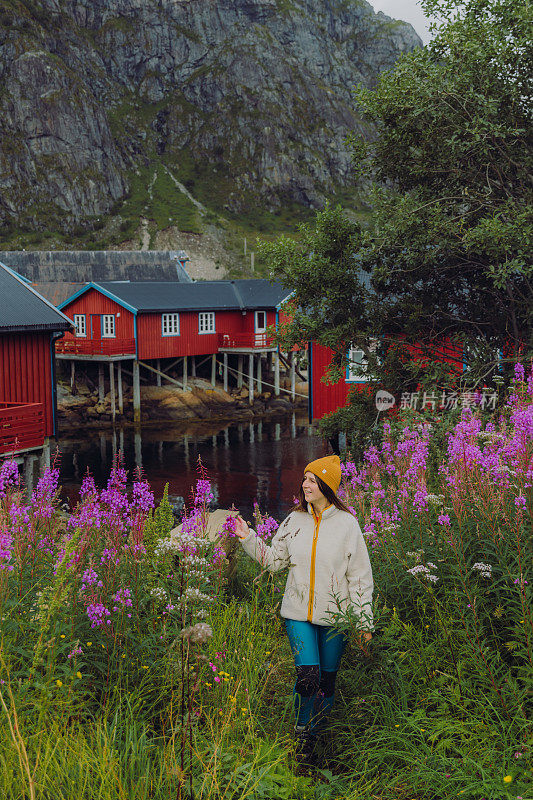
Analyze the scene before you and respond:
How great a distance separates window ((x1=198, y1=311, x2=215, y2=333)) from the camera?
3878cm

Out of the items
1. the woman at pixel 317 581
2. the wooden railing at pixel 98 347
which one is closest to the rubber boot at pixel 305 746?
the woman at pixel 317 581

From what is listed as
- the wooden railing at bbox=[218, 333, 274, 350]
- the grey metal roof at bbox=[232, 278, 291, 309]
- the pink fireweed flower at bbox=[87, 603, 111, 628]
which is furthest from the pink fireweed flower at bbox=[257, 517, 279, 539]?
the grey metal roof at bbox=[232, 278, 291, 309]

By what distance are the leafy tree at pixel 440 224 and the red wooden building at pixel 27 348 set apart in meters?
6.77

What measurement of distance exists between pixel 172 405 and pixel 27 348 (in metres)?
17.8

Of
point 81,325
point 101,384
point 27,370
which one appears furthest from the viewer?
point 81,325

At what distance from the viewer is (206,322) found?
39156 millimetres

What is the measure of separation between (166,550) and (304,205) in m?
118

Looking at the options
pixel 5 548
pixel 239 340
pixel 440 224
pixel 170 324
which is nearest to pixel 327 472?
pixel 5 548

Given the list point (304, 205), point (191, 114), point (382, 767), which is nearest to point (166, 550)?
point (382, 767)

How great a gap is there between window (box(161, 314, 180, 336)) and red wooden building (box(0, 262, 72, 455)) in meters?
17.2

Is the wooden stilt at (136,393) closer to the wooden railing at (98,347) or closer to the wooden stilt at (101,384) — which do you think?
the wooden railing at (98,347)

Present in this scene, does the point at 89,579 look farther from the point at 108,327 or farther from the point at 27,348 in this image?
the point at 108,327

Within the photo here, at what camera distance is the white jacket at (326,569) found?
4.00m

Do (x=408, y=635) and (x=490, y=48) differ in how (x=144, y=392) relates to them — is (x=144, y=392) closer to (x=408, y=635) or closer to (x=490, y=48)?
(x=490, y=48)
